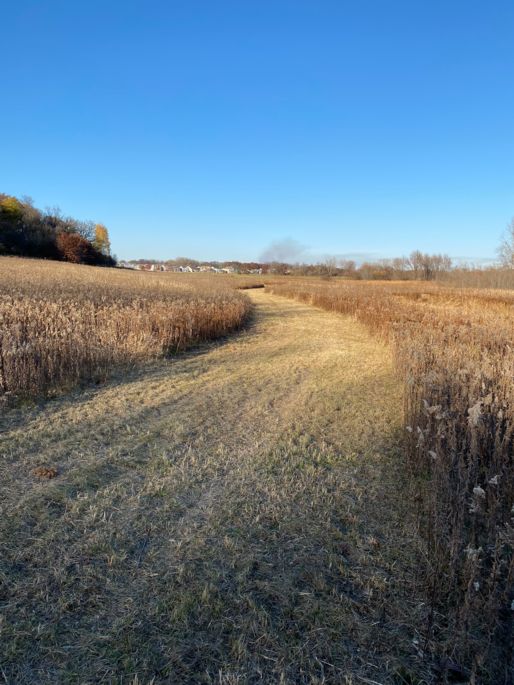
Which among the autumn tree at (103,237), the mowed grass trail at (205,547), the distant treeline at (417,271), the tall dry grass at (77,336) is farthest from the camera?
the autumn tree at (103,237)

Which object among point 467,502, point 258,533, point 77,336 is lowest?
point 258,533

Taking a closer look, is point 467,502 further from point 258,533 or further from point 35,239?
point 35,239

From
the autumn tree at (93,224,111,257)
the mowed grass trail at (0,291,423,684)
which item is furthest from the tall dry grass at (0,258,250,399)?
the autumn tree at (93,224,111,257)

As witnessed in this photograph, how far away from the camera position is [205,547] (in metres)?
2.65

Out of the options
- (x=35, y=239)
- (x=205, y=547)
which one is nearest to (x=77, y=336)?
(x=205, y=547)

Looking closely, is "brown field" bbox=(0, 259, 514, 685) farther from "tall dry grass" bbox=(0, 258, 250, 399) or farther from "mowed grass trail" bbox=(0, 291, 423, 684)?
"tall dry grass" bbox=(0, 258, 250, 399)

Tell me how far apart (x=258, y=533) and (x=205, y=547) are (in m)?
0.41

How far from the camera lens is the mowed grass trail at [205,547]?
192cm

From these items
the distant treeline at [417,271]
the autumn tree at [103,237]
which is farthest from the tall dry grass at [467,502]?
the autumn tree at [103,237]

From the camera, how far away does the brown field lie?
1.93m

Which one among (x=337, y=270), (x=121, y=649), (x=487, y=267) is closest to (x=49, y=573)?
(x=121, y=649)

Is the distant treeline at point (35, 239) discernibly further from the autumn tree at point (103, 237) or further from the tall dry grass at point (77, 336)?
the tall dry grass at point (77, 336)

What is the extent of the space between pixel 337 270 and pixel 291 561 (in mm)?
74661

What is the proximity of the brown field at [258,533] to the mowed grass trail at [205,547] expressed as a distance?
0.5 inches
